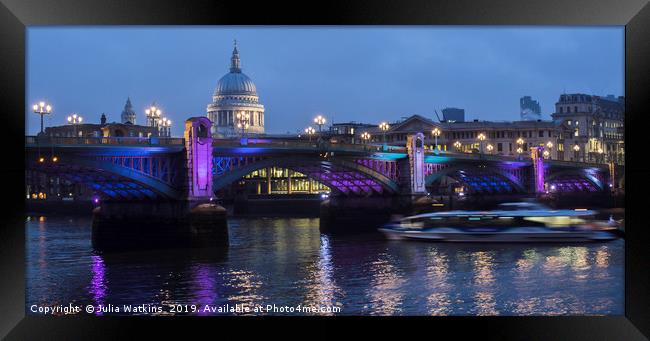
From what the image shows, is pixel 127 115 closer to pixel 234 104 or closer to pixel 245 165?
pixel 234 104

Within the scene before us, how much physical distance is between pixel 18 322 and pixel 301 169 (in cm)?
3797

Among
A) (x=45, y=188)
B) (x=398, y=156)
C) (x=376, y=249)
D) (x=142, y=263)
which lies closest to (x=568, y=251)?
(x=376, y=249)

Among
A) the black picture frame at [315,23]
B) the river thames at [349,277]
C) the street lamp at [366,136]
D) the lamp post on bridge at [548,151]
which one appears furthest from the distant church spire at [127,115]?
the black picture frame at [315,23]

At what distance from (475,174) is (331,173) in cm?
1560

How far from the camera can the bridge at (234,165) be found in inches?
1465

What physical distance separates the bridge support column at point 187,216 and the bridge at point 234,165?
65 millimetres

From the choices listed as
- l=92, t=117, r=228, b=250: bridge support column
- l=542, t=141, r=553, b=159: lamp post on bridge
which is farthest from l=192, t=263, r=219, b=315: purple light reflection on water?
l=542, t=141, r=553, b=159: lamp post on bridge

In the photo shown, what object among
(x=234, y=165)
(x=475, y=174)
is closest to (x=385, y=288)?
(x=234, y=165)

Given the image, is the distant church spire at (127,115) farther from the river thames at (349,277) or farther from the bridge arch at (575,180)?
the river thames at (349,277)

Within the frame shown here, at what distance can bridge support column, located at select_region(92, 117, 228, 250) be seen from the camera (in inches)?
1594

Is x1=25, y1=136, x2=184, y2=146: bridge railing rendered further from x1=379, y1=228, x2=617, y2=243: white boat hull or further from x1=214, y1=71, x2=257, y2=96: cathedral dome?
x1=214, y1=71, x2=257, y2=96: cathedral dome

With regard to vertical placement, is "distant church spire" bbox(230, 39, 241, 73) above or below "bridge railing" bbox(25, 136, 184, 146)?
above

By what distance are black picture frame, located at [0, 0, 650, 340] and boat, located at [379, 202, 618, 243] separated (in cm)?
2611

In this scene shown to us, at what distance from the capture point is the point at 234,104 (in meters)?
115
